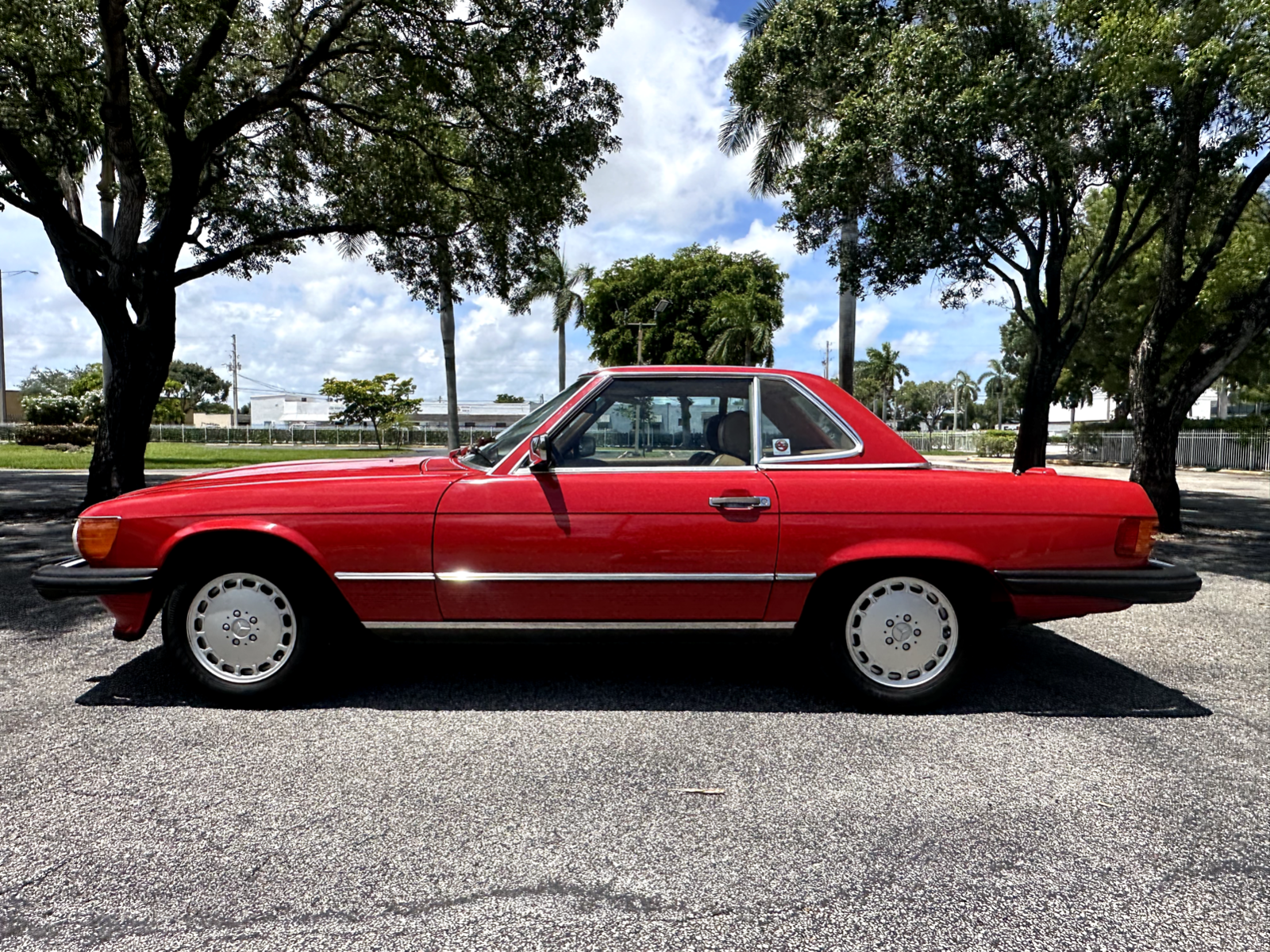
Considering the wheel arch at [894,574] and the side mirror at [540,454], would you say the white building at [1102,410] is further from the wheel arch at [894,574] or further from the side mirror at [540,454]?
the side mirror at [540,454]

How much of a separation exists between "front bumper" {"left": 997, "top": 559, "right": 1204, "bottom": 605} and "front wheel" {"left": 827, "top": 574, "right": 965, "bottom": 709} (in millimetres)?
Answer: 283

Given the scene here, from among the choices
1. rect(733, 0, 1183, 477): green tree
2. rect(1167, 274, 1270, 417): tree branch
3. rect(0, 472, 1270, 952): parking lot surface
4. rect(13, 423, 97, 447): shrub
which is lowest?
rect(0, 472, 1270, 952): parking lot surface

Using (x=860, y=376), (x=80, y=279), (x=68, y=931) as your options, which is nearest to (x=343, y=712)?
(x=68, y=931)

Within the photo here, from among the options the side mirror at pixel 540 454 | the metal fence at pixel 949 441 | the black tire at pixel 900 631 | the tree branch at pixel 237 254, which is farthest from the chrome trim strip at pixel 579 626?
the metal fence at pixel 949 441

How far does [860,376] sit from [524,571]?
104829mm

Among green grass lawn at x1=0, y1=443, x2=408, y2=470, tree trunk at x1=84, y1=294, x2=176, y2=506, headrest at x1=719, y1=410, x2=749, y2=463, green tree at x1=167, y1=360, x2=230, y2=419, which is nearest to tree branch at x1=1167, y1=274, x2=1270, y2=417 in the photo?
headrest at x1=719, y1=410, x2=749, y2=463

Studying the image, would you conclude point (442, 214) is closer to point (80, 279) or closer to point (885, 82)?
point (80, 279)

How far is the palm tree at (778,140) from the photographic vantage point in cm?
1427

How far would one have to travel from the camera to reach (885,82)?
11078 mm

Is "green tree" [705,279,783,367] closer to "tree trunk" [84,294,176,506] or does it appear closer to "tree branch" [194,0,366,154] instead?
"tree branch" [194,0,366,154]

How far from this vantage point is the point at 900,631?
11.4 feet

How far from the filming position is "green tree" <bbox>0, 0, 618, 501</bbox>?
930 centimetres

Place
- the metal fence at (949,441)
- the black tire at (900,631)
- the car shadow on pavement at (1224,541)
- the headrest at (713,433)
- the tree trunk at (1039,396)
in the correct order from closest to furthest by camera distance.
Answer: the black tire at (900,631)
the headrest at (713,433)
the car shadow on pavement at (1224,541)
the tree trunk at (1039,396)
the metal fence at (949,441)

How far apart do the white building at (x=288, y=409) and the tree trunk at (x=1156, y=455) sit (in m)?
67.0
